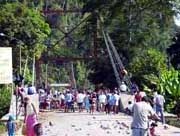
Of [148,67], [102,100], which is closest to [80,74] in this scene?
[148,67]

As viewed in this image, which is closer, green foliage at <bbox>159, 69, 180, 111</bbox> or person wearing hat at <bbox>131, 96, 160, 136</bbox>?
person wearing hat at <bbox>131, 96, 160, 136</bbox>

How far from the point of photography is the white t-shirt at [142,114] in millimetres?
16828

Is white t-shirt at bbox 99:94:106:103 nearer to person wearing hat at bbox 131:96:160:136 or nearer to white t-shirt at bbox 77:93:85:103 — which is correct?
white t-shirt at bbox 77:93:85:103

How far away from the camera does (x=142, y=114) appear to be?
664 inches

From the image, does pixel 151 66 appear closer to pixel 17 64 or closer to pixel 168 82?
pixel 17 64

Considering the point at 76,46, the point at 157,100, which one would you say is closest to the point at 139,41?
the point at 76,46

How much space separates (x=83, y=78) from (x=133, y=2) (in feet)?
182

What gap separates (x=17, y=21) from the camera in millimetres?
68562

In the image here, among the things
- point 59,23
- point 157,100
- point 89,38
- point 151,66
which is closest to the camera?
point 157,100

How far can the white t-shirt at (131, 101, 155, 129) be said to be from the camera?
16828 millimetres

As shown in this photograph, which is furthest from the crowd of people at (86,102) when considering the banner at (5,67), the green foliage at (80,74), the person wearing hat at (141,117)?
the green foliage at (80,74)

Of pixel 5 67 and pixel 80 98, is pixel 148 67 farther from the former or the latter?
pixel 5 67

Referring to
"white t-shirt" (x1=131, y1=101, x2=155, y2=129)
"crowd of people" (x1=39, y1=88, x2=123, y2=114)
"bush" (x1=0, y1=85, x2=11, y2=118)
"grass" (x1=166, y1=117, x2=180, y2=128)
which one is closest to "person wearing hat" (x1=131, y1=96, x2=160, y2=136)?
"white t-shirt" (x1=131, y1=101, x2=155, y2=129)

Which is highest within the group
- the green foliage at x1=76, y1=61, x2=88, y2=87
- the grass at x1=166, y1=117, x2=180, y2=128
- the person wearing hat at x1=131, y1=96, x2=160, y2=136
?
the green foliage at x1=76, y1=61, x2=88, y2=87
